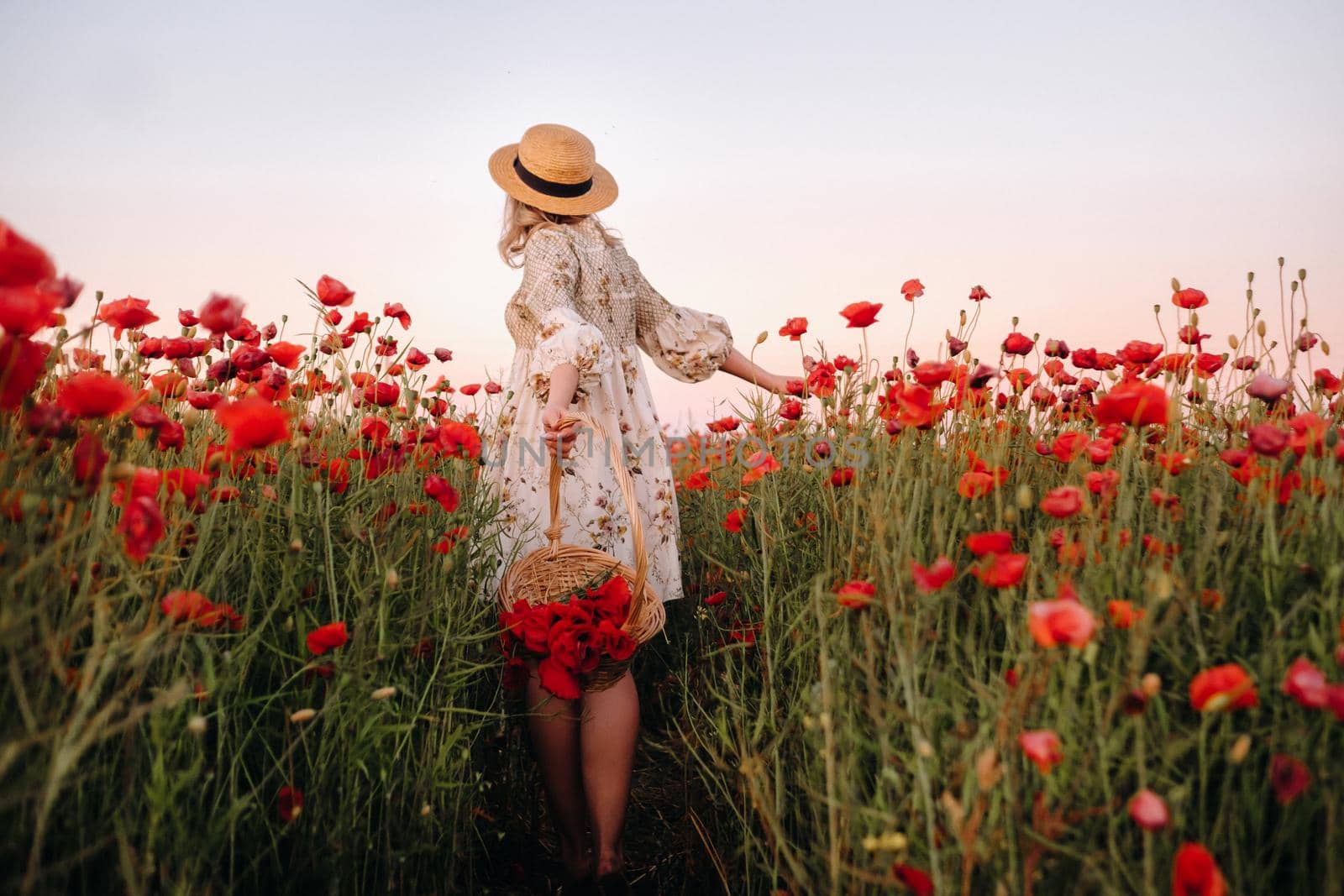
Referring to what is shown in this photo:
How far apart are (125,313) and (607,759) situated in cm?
137

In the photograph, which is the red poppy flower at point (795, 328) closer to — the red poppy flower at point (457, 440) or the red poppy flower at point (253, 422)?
the red poppy flower at point (457, 440)

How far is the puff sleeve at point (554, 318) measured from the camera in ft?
7.55

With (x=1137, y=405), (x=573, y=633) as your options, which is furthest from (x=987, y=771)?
(x=573, y=633)

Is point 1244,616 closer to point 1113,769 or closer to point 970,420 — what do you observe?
point 1113,769

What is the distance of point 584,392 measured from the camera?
2393 millimetres


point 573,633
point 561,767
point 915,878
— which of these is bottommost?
point 561,767

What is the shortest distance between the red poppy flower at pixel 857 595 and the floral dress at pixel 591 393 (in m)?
1.00

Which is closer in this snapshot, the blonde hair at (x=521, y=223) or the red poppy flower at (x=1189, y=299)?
the red poppy flower at (x=1189, y=299)

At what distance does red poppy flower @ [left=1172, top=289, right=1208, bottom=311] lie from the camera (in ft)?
6.88

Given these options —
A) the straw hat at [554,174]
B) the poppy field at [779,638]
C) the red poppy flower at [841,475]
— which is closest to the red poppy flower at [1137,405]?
the poppy field at [779,638]

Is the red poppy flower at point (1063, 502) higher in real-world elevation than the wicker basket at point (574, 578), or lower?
higher

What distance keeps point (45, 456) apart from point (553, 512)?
107 cm

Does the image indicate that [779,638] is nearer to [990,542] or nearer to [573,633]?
[573,633]

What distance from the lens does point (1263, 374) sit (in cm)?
170
